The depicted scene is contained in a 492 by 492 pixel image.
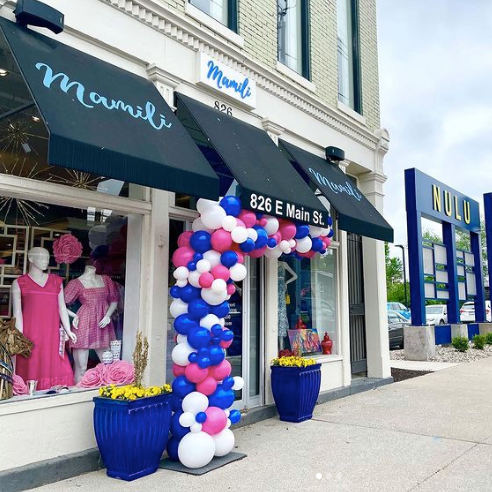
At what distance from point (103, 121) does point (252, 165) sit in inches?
78.0

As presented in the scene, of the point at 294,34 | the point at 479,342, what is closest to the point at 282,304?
the point at 294,34

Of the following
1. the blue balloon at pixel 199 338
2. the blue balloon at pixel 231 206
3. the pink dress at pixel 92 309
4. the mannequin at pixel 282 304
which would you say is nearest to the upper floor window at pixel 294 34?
the mannequin at pixel 282 304

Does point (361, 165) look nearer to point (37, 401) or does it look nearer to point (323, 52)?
point (323, 52)

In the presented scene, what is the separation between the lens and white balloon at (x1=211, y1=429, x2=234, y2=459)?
4.91 m

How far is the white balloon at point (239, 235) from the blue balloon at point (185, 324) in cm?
86

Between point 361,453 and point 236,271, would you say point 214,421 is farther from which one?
point 361,453

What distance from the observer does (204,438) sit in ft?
15.5

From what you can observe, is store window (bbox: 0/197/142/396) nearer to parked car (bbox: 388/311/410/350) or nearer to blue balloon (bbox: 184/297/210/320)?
blue balloon (bbox: 184/297/210/320)

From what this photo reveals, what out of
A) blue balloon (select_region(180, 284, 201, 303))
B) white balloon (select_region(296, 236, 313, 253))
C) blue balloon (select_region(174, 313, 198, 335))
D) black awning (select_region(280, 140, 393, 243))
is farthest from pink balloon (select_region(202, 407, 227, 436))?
black awning (select_region(280, 140, 393, 243))

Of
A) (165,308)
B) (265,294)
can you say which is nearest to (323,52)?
(265,294)

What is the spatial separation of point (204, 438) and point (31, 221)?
2.56 m

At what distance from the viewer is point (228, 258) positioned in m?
5.00

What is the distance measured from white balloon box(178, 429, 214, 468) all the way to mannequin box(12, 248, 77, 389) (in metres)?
1.29

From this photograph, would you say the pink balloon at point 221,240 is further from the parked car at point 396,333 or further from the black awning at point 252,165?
the parked car at point 396,333
